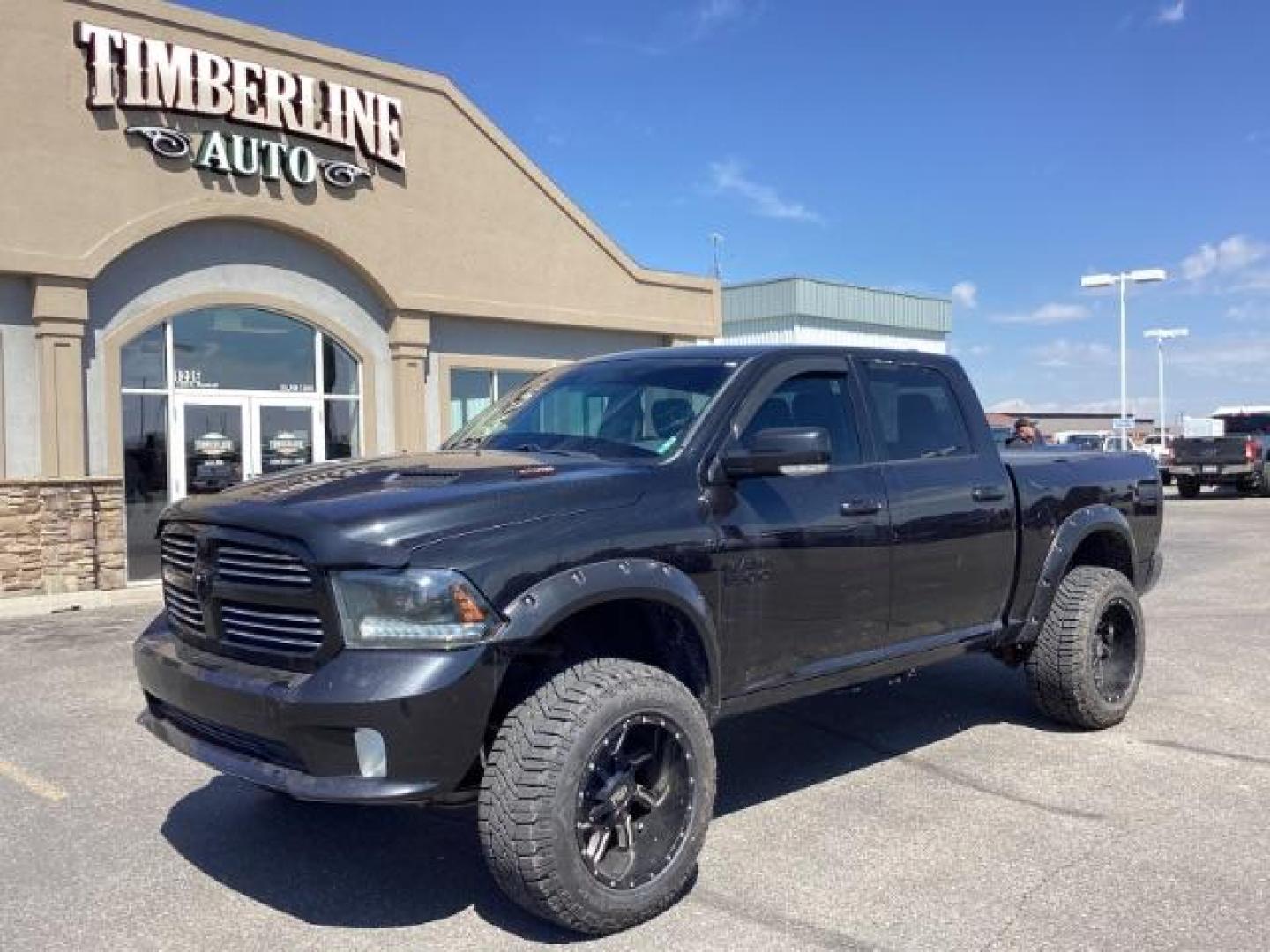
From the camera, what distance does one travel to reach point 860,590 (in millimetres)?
4598

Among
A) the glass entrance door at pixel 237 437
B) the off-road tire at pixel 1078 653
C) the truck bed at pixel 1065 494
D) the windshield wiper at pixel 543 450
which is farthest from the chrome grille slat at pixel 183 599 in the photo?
the glass entrance door at pixel 237 437

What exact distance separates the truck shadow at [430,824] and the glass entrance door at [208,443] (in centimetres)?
871

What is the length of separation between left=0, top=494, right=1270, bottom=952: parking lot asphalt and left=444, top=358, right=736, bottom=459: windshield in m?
1.62

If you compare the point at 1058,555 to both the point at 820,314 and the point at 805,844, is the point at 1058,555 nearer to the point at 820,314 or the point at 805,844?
the point at 805,844

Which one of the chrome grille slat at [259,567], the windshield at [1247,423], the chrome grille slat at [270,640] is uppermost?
the windshield at [1247,423]

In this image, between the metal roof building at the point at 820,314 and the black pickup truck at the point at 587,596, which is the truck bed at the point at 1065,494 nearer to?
the black pickup truck at the point at 587,596

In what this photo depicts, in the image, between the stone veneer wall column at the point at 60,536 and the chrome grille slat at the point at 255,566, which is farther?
the stone veneer wall column at the point at 60,536

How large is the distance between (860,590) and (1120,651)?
2403mm

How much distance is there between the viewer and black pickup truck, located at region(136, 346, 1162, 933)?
3.34 metres

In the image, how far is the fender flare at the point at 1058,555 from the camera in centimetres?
568

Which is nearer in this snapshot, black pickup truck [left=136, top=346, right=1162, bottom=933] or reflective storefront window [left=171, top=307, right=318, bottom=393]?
black pickup truck [left=136, top=346, right=1162, bottom=933]

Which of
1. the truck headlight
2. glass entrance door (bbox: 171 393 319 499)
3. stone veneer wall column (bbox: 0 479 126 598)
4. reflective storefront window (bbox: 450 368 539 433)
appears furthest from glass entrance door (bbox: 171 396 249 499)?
the truck headlight

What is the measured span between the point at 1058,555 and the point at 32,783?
5161 millimetres

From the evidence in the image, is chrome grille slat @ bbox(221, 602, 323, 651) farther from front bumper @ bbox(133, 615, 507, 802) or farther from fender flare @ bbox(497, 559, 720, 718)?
fender flare @ bbox(497, 559, 720, 718)
